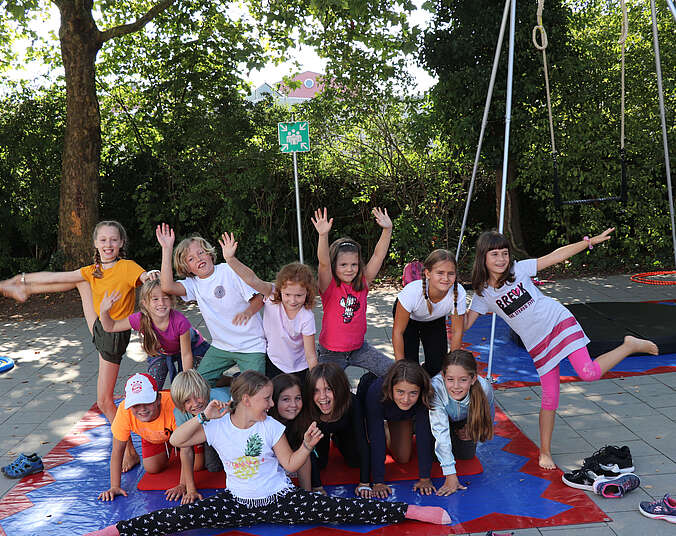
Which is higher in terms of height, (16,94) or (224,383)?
(16,94)

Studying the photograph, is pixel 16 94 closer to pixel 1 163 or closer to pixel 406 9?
pixel 1 163

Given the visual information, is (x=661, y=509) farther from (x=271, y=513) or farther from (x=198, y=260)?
(x=198, y=260)

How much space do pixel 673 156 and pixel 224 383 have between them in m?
8.99

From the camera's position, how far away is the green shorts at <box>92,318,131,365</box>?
4.07 metres

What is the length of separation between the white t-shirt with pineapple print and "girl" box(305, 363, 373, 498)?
31cm

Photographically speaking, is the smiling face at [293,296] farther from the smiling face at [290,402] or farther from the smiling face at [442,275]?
the smiling face at [442,275]

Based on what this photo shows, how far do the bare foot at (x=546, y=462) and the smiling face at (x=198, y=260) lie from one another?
2370mm

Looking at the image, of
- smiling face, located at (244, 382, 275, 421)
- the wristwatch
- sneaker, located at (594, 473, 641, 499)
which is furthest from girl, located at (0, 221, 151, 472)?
sneaker, located at (594, 473, 641, 499)

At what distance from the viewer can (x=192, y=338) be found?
437 cm

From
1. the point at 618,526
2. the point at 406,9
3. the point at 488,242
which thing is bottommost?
the point at 618,526

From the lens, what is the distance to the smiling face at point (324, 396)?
11.2 ft

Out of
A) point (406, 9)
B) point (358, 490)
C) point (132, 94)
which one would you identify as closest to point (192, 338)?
point (358, 490)

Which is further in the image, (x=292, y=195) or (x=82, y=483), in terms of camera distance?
(x=292, y=195)

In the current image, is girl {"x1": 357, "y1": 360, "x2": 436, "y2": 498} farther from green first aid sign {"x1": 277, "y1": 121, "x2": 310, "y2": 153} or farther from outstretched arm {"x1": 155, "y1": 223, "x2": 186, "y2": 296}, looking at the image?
green first aid sign {"x1": 277, "y1": 121, "x2": 310, "y2": 153}
